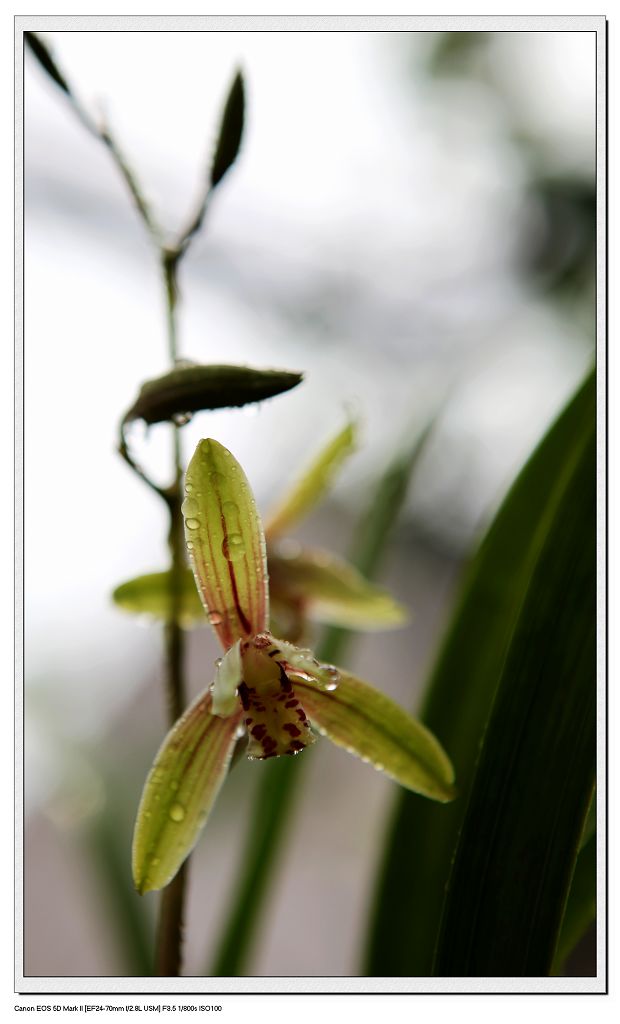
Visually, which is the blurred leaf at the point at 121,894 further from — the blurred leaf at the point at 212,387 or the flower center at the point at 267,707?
the blurred leaf at the point at 212,387

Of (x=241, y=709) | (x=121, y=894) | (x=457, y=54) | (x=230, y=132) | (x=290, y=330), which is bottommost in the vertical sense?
(x=121, y=894)

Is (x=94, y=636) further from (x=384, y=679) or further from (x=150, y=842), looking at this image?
(x=150, y=842)

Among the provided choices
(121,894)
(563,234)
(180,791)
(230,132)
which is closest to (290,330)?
(563,234)

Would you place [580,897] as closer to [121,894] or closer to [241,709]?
[241,709]

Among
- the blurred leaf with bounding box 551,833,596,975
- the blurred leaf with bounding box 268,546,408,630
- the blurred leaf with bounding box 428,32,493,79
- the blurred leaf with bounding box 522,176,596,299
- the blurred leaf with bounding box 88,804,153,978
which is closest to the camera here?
the blurred leaf with bounding box 551,833,596,975

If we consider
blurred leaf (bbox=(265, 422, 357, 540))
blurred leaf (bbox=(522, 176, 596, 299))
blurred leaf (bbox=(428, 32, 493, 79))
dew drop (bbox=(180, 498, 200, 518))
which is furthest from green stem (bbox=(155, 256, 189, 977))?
blurred leaf (bbox=(522, 176, 596, 299))

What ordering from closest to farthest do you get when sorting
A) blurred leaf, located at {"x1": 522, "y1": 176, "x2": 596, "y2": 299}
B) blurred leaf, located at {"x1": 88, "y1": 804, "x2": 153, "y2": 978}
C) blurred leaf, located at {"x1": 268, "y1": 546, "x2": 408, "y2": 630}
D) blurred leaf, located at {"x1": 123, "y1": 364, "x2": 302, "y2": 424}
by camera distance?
1. blurred leaf, located at {"x1": 123, "y1": 364, "x2": 302, "y2": 424}
2. blurred leaf, located at {"x1": 268, "y1": 546, "x2": 408, "y2": 630}
3. blurred leaf, located at {"x1": 88, "y1": 804, "x2": 153, "y2": 978}
4. blurred leaf, located at {"x1": 522, "y1": 176, "x2": 596, "y2": 299}

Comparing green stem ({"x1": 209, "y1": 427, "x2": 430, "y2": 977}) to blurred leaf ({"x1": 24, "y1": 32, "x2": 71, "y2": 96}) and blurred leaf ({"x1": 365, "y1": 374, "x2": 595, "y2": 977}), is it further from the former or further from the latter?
blurred leaf ({"x1": 24, "y1": 32, "x2": 71, "y2": 96})
